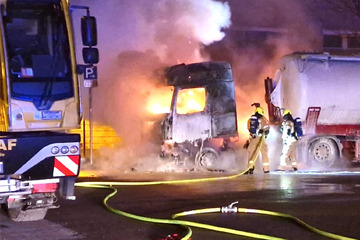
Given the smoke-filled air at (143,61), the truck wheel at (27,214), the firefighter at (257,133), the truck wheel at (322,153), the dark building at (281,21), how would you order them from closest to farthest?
the truck wheel at (27,214) < the firefighter at (257,133) < the truck wheel at (322,153) < the smoke-filled air at (143,61) < the dark building at (281,21)

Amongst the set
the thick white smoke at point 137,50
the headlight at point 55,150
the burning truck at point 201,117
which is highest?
the thick white smoke at point 137,50

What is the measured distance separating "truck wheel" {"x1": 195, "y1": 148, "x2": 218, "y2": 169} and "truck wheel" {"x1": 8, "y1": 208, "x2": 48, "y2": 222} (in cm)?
761

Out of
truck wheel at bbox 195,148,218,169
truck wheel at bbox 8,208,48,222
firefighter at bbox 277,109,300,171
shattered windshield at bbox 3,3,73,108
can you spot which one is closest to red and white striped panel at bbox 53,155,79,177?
shattered windshield at bbox 3,3,73,108

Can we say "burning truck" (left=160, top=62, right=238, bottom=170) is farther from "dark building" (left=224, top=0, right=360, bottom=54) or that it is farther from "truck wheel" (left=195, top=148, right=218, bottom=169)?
"dark building" (left=224, top=0, right=360, bottom=54)

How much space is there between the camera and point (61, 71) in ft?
24.5

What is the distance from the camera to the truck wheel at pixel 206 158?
1535 centimetres

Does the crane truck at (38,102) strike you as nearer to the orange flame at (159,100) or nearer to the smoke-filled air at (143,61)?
the smoke-filled air at (143,61)

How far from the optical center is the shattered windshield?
23.9ft

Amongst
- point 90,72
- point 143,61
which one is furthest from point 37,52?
point 143,61

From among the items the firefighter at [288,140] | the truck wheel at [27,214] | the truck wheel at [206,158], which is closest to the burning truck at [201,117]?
the truck wheel at [206,158]

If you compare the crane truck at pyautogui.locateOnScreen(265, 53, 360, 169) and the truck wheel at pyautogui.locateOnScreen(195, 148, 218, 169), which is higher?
the crane truck at pyautogui.locateOnScreen(265, 53, 360, 169)

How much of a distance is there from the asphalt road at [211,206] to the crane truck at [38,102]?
562mm

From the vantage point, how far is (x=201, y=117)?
15.4m

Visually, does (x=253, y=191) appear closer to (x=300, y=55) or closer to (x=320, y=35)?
(x=300, y=55)
